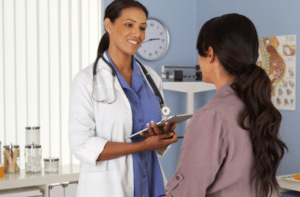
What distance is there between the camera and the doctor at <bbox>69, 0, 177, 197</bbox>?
4.59 ft

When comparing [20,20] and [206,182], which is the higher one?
[20,20]

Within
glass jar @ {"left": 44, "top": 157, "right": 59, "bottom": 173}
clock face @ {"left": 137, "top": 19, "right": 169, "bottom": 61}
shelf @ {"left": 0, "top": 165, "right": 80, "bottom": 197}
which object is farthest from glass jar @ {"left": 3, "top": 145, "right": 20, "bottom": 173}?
clock face @ {"left": 137, "top": 19, "right": 169, "bottom": 61}

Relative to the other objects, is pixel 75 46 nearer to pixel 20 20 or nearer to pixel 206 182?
pixel 20 20

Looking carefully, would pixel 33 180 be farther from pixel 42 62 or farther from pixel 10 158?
pixel 42 62

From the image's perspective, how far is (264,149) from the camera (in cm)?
89

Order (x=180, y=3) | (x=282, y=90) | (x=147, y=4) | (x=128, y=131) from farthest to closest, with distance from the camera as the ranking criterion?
1. (x=180, y=3)
2. (x=147, y=4)
3. (x=282, y=90)
4. (x=128, y=131)

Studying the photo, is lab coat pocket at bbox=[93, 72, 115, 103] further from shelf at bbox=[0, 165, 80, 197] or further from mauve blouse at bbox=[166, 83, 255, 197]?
shelf at bbox=[0, 165, 80, 197]

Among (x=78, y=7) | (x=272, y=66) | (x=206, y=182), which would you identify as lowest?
(x=206, y=182)

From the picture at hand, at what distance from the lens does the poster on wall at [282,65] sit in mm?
2988

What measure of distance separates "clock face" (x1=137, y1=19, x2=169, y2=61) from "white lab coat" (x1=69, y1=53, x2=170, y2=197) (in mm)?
2137

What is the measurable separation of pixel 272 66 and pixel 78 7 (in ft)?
5.98

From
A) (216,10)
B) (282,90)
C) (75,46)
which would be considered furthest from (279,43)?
(75,46)

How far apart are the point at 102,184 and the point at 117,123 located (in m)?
0.25

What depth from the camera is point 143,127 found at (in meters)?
1.53
